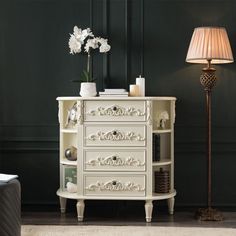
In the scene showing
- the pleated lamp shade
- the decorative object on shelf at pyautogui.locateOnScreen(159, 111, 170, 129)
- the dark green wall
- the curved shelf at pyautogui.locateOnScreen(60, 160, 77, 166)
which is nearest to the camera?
the pleated lamp shade

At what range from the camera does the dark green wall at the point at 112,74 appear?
4367 millimetres

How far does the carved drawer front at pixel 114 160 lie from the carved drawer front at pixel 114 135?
0.06 m

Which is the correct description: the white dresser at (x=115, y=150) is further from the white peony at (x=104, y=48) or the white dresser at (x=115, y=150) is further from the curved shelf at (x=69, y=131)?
the white peony at (x=104, y=48)

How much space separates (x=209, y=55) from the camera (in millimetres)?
3951

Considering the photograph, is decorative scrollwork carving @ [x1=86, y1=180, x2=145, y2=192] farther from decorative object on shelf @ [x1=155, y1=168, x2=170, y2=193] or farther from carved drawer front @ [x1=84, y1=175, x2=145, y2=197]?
decorative object on shelf @ [x1=155, y1=168, x2=170, y2=193]

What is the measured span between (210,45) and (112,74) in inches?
35.2

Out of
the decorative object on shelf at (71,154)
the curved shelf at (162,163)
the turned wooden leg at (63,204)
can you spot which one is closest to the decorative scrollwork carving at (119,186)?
the curved shelf at (162,163)

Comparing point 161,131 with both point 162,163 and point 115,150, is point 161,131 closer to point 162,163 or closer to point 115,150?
point 162,163

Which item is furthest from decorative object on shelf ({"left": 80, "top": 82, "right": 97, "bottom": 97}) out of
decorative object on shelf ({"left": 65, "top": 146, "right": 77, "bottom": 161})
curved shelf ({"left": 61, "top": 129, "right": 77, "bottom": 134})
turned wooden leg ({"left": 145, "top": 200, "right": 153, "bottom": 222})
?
turned wooden leg ({"left": 145, "top": 200, "right": 153, "bottom": 222})

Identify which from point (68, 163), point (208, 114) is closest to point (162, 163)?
point (208, 114)

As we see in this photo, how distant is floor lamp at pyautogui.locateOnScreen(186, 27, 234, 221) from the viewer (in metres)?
3.96

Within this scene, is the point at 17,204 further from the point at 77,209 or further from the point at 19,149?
the point at 19,149

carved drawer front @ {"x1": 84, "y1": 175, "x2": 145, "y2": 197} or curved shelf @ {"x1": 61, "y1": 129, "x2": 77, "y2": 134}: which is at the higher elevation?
curved shelf @ {"x1": 61, "y1": 129, "x2": 77, "y2": 134}

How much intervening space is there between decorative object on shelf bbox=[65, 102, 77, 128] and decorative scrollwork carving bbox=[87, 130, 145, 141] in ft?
0.78
